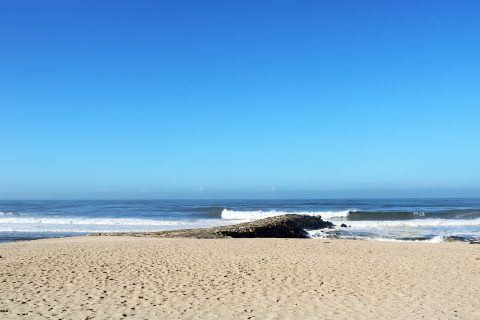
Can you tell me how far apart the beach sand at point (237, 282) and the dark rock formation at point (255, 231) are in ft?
20.2

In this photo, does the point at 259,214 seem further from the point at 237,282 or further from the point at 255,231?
the point at 237,282

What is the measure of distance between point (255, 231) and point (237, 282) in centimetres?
1450

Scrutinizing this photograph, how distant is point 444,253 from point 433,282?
6.05 metres

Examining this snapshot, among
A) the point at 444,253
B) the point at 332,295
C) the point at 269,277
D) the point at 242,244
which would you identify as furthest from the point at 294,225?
the point at 332,295

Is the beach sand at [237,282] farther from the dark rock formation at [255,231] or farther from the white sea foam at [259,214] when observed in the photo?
the white sea foam at [259,214]

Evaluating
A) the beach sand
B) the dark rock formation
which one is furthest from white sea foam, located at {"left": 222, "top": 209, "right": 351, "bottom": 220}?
the beach sand

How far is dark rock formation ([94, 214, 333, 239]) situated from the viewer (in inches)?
945

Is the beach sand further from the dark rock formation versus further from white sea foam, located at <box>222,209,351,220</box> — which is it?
white sea foam, located at <box>222,209,351,220</box>

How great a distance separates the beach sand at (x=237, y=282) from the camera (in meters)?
8.57

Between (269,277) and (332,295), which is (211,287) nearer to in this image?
(269,277)

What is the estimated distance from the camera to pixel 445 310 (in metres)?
8.81

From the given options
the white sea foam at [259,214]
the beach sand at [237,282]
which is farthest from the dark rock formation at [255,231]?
the white sea foam at [259,214]

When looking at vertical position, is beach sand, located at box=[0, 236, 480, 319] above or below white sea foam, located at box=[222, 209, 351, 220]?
above

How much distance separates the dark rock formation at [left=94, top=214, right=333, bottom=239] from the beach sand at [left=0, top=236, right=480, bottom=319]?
20.2 feet
